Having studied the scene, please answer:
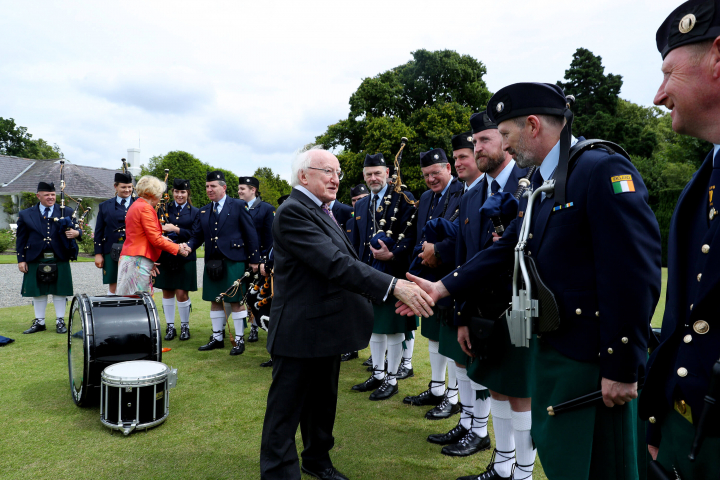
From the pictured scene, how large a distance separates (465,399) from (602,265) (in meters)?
2.44

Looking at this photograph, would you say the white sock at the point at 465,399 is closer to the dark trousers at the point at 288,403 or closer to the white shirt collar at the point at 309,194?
the dark trousers at the point at 288,403

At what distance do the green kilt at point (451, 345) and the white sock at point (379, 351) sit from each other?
137 centimetres

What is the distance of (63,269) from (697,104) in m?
8.94

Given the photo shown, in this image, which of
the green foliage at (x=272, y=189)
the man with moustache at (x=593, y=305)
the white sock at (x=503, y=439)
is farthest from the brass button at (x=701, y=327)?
the green foliage at (x=272, y=189)

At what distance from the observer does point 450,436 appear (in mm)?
3805

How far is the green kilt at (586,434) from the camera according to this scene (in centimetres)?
179

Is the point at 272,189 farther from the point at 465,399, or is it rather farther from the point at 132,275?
the point at 465,399

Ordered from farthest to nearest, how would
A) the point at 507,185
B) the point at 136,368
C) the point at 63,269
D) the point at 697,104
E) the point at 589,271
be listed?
the point at 63,269
the point at 136,368
the point at 507,185
the point at 589,271
the point at 697,104

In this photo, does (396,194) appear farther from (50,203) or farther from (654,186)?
(654,186)

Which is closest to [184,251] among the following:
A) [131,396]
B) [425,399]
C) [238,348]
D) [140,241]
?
[140,241]

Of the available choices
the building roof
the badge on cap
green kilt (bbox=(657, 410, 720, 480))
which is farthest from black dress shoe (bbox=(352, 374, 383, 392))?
the building roof

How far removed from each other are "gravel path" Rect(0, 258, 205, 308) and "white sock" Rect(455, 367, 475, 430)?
1003 centimetres

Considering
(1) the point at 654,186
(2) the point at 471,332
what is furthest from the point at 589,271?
(1) the point at 654,186

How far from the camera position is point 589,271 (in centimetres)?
184
